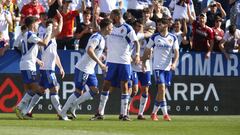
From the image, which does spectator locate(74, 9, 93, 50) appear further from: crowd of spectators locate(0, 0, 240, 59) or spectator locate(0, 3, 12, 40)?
spectator locate(0, 3, 12, 40)

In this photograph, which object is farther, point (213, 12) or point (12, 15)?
point (213, 12)

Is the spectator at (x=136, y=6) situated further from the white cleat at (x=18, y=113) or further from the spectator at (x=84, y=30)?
the white cleat at (x=18, y=113)

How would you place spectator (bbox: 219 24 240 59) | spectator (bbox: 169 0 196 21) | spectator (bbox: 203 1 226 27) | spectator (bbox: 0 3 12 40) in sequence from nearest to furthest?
spectator (bbox: 0 3 12 40) < spectator (bbox: 219 24 240 59) < spectator (bbox: 169 0 196 21) < spectator (bbox: 203 1 226 27)

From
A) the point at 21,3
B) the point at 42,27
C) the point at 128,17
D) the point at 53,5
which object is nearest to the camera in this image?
the point at 42,27

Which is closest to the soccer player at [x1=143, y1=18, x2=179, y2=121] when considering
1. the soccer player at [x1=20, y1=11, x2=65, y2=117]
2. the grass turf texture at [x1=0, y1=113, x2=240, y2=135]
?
the grass turf texture at [x1=0, y1=113, x2=240, y2=135]

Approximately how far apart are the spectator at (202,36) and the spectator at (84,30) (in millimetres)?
3341

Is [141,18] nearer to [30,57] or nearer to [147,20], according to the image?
[147,20]

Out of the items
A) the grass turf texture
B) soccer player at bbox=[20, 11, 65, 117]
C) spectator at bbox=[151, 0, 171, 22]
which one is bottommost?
the grass turf texture

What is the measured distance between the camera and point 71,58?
24078 mm

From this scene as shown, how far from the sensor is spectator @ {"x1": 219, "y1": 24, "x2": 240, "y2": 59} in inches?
990

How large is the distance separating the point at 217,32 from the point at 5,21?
6.70 meters

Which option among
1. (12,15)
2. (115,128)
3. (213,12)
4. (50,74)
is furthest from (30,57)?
(213,12)

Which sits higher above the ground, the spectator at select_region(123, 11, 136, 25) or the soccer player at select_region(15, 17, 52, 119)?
the spectator at select_region(123, 11, 136, 25)

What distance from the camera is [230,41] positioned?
25.4 meters
